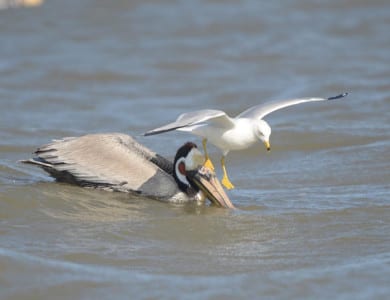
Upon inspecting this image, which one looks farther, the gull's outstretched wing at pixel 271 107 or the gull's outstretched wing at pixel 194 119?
the gull's outstretched wing at pixel 271 107

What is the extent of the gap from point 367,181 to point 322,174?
1.68 ft

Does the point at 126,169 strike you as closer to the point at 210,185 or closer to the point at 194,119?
the point at 210,185

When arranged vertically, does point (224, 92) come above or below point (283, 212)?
above

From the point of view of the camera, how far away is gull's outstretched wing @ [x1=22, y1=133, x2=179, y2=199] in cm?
784

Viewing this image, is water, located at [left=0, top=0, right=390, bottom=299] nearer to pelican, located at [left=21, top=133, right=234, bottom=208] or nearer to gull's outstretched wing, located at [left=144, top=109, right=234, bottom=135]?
pelican, located at [left=21, top=133, right=234, bottom=208]

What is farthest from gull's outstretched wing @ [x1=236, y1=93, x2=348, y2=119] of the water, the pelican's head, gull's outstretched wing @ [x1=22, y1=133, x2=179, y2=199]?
gull's outstretched wing @ [x1=22, y1=133, x2=179, y2=199]

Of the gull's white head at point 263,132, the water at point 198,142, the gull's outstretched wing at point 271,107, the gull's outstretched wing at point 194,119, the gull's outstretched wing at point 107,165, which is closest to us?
the water at point 198,142

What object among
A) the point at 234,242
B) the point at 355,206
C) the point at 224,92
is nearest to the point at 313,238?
the point at 234,242

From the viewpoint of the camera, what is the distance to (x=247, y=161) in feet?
32.7

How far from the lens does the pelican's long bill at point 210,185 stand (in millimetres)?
7848

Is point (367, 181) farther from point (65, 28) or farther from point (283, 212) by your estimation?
point (65, 28)

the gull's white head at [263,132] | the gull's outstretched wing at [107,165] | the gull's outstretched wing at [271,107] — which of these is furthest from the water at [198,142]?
the gull's outstretched wing at [271,107]

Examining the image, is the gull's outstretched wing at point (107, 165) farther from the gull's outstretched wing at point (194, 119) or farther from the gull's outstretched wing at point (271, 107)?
the gull's outstretched wing at point (271, 107)

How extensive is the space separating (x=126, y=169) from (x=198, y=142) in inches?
120
